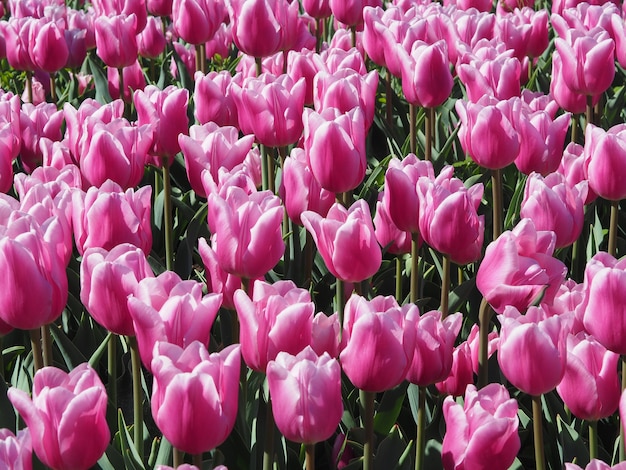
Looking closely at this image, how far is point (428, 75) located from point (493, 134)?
20.4 inches

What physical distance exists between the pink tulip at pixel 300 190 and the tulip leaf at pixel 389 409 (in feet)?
1.82

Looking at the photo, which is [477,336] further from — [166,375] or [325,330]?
[166,375]

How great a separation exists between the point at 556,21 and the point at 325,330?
6.47 ft

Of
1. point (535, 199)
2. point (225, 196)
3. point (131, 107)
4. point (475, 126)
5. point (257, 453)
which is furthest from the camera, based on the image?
point (131, 107)

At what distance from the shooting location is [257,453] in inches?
71.0

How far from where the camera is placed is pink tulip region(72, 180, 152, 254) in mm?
1922

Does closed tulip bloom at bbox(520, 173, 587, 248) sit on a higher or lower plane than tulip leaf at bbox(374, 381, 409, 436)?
higher

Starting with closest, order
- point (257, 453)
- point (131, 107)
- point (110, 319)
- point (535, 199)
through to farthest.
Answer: point (110, 319) < point (257, 453) < point (535, 199) < point (131, 107)

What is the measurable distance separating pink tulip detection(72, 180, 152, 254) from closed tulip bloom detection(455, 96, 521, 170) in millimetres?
921

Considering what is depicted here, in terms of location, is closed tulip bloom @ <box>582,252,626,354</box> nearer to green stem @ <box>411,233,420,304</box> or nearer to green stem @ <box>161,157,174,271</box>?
green stem @ <box>411,233,420,304</box>

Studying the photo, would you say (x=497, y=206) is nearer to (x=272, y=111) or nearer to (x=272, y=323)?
(x=272, y=111)

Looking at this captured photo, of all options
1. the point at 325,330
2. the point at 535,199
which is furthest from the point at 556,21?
the point at 325,330

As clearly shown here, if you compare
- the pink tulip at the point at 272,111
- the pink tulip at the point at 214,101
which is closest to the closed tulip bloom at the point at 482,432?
the pink tulip at the point at 272,111

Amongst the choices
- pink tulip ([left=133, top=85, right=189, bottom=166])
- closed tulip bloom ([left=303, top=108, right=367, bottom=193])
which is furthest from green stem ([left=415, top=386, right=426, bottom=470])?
pink tulip ([left=133, top=85, right=189, bottom=166])
